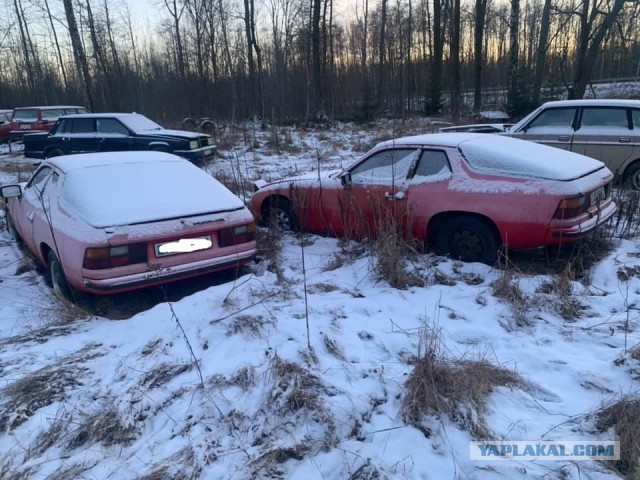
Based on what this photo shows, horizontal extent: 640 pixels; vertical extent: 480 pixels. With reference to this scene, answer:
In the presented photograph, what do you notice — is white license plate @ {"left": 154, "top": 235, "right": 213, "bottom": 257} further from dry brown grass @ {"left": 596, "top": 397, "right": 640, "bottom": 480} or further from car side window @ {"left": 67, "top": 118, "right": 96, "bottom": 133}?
car side window @ {"left": 67, "top": 118, "right": 96, "bottom": 133}

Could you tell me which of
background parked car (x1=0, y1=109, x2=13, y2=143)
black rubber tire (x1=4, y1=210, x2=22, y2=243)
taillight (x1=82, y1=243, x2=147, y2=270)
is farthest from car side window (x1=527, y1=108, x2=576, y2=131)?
background parked car (x1=0, y1=109, x2=13, y2=143)

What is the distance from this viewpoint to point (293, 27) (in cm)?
3256

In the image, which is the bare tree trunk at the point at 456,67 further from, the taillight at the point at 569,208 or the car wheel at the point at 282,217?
the taillight at the point at 569,208

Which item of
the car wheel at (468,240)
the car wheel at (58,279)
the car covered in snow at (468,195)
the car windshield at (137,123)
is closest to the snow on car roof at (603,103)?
the car covered in snow at (468,195)

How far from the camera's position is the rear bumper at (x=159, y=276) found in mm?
3885

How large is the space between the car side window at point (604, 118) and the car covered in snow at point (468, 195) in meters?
3.12

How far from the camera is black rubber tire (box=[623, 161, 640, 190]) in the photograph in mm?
7535

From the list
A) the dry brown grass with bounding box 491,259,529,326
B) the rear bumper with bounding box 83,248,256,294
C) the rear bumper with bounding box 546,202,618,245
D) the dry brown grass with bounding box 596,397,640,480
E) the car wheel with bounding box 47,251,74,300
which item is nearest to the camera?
the dry brown grass with bounding box 596,397,640,480

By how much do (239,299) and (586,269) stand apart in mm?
3422

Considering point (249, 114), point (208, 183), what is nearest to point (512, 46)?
point (249, 114)

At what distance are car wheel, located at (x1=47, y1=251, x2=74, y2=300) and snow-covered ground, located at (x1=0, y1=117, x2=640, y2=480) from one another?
0.15 meters

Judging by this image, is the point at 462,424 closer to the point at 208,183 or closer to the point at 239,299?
the point at 239,299

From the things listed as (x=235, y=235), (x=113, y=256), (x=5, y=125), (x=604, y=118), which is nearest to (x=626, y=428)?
(x=235, y=235)

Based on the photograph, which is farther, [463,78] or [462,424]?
[463,78]
